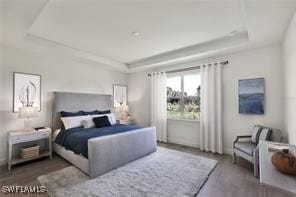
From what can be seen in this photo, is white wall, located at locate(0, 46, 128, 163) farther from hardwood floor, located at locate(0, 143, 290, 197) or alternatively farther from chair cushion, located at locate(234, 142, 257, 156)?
chair cushion, located at locate(234, 142, 257, 156)

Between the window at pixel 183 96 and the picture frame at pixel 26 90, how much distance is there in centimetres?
358

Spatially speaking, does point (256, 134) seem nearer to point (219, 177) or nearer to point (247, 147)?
point (247, 147)

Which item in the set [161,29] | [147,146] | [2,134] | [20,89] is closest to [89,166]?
[147,146]

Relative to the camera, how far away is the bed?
2.59 metres

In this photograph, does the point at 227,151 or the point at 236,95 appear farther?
the point at 227,151

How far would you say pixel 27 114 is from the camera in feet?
10.1

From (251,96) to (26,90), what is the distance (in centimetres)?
503

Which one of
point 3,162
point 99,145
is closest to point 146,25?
point 99,145

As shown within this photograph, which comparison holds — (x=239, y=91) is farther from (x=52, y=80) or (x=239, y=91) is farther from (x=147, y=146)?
(x=52, y=80)

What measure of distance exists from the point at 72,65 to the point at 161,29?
2.82m

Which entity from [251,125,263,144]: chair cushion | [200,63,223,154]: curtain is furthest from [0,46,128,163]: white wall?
[251,125,263,144]: chair cushion

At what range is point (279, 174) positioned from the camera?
1000 mm

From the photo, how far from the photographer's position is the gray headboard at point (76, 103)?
12.6 ft

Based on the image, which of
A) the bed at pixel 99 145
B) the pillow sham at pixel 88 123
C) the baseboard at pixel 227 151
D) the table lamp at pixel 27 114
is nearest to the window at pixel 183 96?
the baseboard at pixel 227 151
